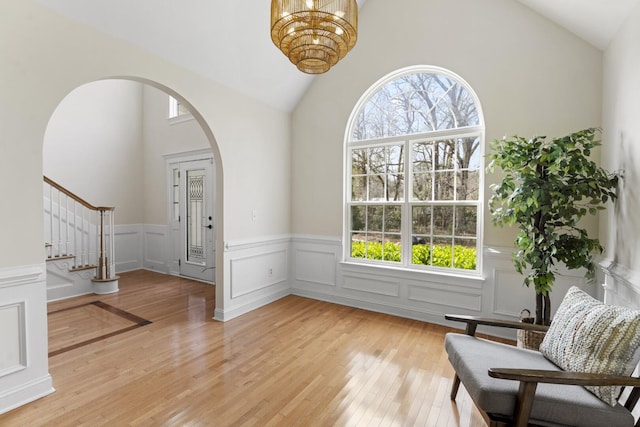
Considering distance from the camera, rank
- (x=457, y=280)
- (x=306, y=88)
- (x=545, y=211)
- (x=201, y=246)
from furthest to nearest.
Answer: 1. (x=201, y=246)
2. (x=306, y=88)
3. (x=457, y=280)
4. (x=545, y=211)

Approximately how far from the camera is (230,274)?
11.9 ft

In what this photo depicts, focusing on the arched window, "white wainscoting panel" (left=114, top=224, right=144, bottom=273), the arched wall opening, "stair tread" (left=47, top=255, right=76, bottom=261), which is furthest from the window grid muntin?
"white wainscoting panel" (left=114, top=224, right=144, bottom=273)

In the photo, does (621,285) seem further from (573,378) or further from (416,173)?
(416,173)

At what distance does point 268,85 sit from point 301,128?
772mm

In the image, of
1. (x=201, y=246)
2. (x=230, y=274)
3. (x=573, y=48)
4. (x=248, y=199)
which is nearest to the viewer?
(x=573, y=48)

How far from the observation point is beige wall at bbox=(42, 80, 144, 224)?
5.26 m

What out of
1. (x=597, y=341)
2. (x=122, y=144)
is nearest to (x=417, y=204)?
(x=597, y=341)

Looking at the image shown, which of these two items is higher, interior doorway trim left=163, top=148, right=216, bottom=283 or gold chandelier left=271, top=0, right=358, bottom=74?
gold chandelier left=271, top=0, right=358, bottom=74

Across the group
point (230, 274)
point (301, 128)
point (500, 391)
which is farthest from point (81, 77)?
point (500, 391)

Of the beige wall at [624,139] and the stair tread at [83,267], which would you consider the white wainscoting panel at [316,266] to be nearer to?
the beige wall at [624,139]

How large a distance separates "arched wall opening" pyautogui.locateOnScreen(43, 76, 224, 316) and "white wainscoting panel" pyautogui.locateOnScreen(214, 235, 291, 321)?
1494 mm

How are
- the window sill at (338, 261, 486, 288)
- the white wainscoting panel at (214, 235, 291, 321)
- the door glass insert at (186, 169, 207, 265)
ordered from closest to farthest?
the window sill at (338, 261, 486, 288) < the white wainscoting panel at (214, 235, 291, 321) < the door glass insert at (186, 169, 207, 265)

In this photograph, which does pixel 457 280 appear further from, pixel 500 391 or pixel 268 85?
pixel 268 85

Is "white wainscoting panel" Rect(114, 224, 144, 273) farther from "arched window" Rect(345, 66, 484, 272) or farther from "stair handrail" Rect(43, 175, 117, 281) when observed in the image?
"arched window" Rect(345, 66, 484, 272)
